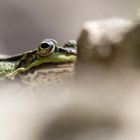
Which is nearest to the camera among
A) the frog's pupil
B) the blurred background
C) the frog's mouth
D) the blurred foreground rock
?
the blurred foreground rock

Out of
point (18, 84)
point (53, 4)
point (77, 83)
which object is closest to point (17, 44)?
point (53, 4)

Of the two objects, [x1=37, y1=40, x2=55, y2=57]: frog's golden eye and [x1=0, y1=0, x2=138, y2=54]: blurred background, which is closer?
[x1=37, y1=40, x2=55, y2=57]: frog's golden eye

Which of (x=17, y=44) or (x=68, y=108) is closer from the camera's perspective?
(x=68, y=108)

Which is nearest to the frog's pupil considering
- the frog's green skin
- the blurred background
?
the frog's green skin

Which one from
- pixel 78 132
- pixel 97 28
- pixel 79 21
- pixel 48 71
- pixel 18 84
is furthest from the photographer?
pixel 79 21

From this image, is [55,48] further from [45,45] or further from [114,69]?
[114,69]

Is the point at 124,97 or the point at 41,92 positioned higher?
the point at 41,92

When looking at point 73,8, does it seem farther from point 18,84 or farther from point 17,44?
point 18,84

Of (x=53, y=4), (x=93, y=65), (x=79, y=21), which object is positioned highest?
(x=53, y=4)

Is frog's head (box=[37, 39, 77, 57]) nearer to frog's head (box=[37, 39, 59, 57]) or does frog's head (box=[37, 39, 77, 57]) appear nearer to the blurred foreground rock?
frog's head (box=[37, 39, 59, 57])
